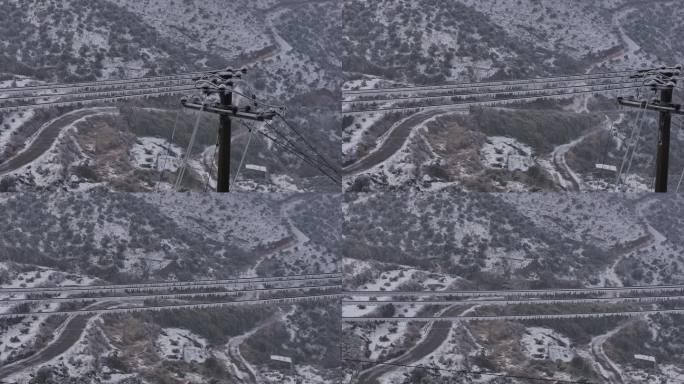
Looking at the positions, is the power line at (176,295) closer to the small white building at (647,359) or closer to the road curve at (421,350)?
the road curve at (421,350)

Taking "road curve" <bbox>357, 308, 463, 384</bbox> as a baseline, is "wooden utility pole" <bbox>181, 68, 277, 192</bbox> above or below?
above

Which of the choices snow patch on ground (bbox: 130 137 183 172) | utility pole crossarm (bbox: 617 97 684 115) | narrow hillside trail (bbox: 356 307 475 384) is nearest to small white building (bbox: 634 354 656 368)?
narrow hillside trail (bbox: 356 307 475 384)

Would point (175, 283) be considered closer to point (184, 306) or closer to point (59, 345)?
point (184, 306)

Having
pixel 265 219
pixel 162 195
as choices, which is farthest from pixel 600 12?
pixel 162 195

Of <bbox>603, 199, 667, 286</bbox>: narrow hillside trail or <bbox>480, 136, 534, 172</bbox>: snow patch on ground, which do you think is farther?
<bbox>603, 199, 667, 286</bbox>: narrow hillside trail

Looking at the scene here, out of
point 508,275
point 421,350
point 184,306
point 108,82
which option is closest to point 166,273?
point 184,306

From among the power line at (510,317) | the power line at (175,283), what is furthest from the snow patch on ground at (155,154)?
the power line at (510,317)

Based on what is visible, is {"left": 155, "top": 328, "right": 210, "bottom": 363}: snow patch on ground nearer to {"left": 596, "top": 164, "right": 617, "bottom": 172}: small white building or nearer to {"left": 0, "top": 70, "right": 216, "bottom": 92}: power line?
{"left": 0, "top": 70, "right": 216, "bottom": 92}: power line
